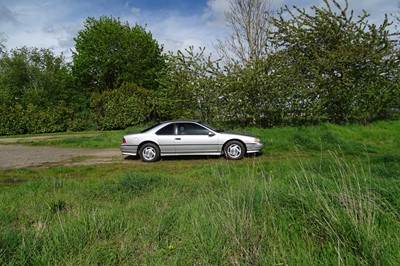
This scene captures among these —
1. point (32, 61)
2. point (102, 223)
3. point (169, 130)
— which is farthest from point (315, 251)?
point (32, 61)

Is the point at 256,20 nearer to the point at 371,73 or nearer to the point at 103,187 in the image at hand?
the point at 371,73

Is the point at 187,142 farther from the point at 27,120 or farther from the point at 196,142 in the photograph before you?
the point at 27,120

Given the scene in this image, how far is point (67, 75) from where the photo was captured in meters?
39.7

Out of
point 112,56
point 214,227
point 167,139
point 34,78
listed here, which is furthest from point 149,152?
point 34,78

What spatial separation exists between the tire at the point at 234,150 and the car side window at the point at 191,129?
0.96 meters

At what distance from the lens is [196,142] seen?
997 cm

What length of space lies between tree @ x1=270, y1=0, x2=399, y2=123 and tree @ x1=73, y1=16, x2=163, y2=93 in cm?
2639

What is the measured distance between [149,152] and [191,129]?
1718 mm

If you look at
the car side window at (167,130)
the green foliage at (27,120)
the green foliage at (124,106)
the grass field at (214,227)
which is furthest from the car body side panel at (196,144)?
the green foliage at (27,120)

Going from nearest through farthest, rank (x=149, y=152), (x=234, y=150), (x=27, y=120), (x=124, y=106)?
1. (x=234, y=150)
2. (x=149, y=152)
3. (x=124, y=106)
4. (x=27, y=120)

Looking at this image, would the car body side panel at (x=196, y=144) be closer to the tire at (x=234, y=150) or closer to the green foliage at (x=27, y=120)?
the tire at (x=234, y=150)

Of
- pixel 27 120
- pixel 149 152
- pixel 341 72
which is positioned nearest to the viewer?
pixel 149 152

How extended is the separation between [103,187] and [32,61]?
42.0 m

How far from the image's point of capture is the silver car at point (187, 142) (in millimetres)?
9906
